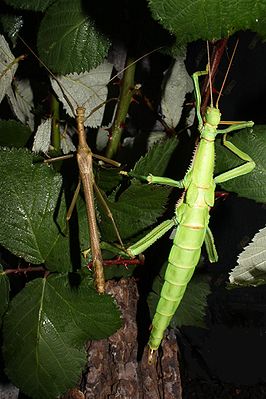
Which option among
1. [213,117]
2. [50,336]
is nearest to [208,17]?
[213,117]

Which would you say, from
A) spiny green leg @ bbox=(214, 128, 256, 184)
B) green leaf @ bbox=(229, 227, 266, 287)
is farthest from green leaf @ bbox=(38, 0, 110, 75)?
green leaf @ bbox=(229, 227, 266, 287)

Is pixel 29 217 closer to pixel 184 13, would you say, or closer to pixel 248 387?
pixel 184 13

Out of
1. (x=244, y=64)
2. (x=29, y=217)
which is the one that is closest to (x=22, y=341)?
(x=29, y=217)

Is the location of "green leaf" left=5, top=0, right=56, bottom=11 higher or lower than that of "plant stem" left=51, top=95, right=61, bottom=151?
higher

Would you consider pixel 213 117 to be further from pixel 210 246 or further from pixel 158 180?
pixel 210 246

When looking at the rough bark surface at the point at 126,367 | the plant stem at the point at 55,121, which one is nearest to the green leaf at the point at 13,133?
the plant stem at the point at 55,121

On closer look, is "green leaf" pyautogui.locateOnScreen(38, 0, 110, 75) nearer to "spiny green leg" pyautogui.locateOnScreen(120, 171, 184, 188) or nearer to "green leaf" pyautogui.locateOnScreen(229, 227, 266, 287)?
"spiny green leg" pyautogui.locateOnScreen(120, 171, 184, 188)

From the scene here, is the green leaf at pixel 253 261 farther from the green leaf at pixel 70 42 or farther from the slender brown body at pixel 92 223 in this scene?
the green leaf at pixel 70 42
